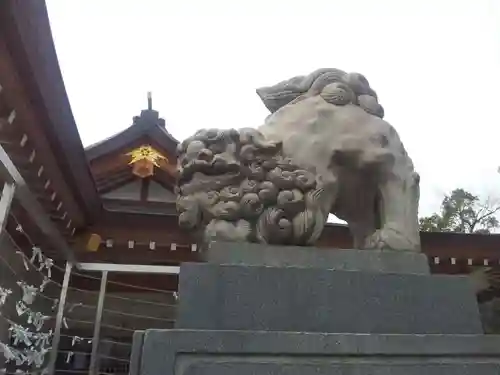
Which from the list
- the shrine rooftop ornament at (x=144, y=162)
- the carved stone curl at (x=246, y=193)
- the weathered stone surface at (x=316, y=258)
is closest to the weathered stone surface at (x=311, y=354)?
the weathered stone surface at (x=316, y=258)

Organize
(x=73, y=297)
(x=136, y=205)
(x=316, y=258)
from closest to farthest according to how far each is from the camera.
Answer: (x=316, y=258), (x=73, y=297), (x=136, y=205)

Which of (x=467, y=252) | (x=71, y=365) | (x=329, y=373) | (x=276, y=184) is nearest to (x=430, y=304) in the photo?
(x=329, y=373)

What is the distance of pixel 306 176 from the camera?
1.50 metres

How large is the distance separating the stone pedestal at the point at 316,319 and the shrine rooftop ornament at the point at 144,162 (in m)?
4.53

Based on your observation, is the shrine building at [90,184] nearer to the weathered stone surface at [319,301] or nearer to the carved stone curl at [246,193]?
the carved stone curl at [246,193]

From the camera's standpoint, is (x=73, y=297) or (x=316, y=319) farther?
(x=73, y=297)

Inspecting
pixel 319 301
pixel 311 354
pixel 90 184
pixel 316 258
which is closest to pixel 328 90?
pixel 316 258

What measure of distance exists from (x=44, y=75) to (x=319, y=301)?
5.78 ft

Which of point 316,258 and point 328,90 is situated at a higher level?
point 328,90

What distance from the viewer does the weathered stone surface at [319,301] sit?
1.24 meters

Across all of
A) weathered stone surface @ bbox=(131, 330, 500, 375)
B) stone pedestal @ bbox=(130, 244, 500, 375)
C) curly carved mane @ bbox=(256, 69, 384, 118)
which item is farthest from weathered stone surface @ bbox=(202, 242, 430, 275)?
curly carved mane @ bbox=(256, 69, 384, 118)

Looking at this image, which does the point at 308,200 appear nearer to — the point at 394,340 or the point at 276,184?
the point at 276,184

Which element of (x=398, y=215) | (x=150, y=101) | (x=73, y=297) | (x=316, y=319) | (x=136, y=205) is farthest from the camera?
(x=150, y=101)

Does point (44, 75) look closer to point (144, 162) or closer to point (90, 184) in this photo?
point (90, 184)
